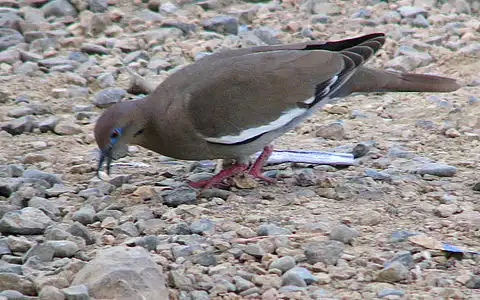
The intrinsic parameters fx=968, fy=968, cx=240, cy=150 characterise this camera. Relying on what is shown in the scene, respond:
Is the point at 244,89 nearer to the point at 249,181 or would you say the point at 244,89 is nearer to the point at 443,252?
the point at 249,181

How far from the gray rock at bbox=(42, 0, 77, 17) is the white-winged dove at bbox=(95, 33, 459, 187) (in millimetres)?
3575

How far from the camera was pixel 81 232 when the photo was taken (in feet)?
15.5

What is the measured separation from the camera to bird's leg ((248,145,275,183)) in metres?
5.77

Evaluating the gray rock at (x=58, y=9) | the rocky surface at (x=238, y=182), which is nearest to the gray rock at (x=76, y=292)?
the rocky surface at (x=238, y=182)

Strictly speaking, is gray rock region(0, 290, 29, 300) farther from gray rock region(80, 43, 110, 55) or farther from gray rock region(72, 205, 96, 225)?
gray rock region(80, 43, 110, 55)

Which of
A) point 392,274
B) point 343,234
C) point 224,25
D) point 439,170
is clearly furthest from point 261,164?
point 224,25

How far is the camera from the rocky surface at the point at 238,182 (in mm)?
4227

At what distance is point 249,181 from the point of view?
18.6 ft

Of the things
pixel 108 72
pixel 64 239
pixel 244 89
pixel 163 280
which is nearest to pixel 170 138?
pixel 244 89

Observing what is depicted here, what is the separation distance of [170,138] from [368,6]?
460 cm

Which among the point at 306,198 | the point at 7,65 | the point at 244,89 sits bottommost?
the point at 7,65

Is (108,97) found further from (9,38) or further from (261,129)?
(261,129)

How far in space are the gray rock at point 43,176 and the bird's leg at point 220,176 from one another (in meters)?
0.80

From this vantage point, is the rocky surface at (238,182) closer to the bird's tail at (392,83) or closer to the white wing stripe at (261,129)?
the white wing stripe at (261,129)
